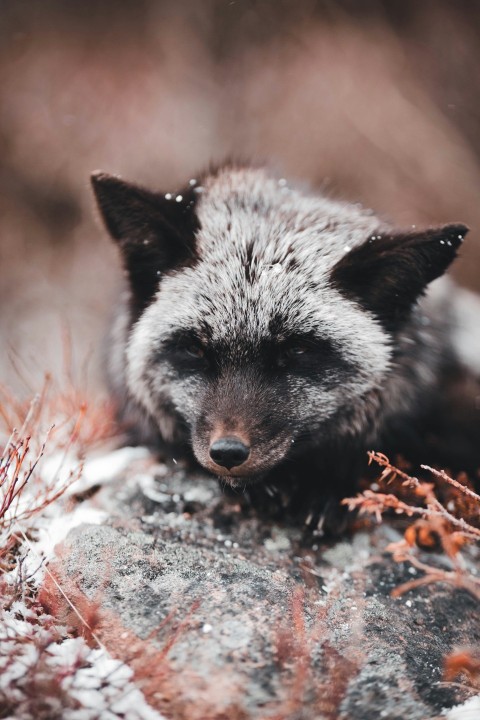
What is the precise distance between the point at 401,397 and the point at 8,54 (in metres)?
8.14

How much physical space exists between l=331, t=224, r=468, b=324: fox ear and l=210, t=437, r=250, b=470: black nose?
1.01m

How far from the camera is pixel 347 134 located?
848cm

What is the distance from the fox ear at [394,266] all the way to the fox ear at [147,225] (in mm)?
841

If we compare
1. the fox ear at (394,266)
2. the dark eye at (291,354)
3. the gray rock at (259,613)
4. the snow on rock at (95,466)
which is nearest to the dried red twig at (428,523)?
the gray rock at (259,613)

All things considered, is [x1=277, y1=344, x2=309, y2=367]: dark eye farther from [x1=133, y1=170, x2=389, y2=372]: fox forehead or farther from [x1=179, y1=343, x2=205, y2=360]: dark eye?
[x1=179, y1=343, x2=205, y2=360]: dark eye

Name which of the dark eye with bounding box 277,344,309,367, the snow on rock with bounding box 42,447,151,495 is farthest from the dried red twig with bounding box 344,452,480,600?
the snow on rock with bounding box 42,447,151,495

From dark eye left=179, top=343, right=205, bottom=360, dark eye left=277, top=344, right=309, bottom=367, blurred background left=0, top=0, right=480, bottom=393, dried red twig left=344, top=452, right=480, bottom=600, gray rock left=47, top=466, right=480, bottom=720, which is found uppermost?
blurred background left=0, top=0, right=480, bottom=393

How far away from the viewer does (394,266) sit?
10.0 ft

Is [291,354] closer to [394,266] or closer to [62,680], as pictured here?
[394,266]

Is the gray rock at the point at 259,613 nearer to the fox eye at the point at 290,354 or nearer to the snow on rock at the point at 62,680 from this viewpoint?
the snow on rock at the point at 62,680

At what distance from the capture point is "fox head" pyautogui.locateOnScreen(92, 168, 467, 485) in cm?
292

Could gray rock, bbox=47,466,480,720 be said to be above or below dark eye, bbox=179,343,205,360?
below

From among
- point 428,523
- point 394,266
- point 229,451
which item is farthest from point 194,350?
point 428,523

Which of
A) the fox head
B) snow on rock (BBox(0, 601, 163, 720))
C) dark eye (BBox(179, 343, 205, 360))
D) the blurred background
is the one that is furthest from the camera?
the blurred background
